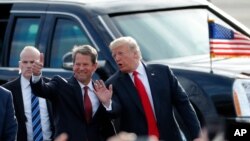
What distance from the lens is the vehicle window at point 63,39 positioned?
378 inches

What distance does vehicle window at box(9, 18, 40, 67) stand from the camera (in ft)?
32.4

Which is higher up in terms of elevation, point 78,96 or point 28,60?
point 28,60

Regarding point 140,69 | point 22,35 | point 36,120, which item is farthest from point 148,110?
point 22,35

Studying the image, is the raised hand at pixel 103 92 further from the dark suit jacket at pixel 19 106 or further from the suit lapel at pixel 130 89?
the dark suit jacket at pixel 19 106

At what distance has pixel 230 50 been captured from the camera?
9.37 meters

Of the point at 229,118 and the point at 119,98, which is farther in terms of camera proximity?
the point at 229,118

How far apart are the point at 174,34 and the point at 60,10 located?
3.31ft

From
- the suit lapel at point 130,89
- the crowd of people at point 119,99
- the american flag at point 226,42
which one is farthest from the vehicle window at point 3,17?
the suit lapel at point 130,89

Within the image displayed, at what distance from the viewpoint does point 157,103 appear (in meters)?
7.85

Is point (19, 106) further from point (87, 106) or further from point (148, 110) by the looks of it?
point (148, 110)

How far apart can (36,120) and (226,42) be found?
5.73 ft

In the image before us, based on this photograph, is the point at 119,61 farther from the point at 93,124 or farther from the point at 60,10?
the point at 60,10

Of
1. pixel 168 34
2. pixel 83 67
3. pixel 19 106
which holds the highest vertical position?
pixel 168 34

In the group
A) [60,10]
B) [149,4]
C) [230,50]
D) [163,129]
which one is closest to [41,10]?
[60,10]
